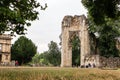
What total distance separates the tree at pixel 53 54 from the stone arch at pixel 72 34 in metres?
48.7

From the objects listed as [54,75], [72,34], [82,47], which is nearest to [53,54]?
[72,34]

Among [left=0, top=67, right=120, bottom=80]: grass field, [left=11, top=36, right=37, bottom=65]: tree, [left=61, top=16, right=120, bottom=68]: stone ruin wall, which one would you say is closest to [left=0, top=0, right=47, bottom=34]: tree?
[left=0, top=67, right=120, bottom=80]: grass field

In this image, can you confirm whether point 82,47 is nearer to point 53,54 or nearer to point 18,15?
point 18,15

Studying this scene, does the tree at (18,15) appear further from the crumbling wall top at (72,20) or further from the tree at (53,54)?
the tree at (53,54)

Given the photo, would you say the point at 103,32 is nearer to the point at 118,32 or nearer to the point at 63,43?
the point at 118,32

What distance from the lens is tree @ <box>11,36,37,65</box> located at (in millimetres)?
94262

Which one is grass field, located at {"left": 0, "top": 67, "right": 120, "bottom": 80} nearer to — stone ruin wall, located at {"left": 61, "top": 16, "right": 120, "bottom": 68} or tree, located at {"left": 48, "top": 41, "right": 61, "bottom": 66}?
stone ruin wall, located at {"left": 61, "top": 16, "right": 120, "bottom": 68}

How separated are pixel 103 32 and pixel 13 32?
43.1 m

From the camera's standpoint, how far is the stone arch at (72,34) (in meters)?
64.9

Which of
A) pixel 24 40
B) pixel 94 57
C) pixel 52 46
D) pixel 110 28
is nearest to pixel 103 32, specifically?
pixel 110 28

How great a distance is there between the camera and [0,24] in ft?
69.2

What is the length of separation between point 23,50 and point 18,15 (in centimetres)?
7504

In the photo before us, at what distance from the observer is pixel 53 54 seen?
12462 cm

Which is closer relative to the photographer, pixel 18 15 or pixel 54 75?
pixel 54 75
